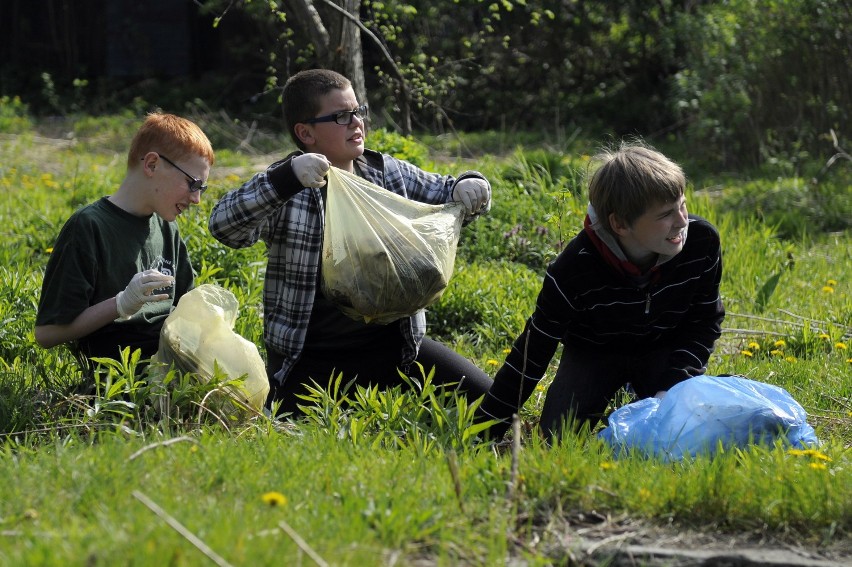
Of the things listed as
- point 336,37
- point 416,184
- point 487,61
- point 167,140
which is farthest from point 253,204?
point 487,61

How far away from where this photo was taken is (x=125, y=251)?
3.49 m

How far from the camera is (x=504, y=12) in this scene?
1179cm

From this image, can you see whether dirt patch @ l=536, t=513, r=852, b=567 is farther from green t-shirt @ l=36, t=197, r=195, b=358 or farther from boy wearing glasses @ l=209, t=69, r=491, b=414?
green t-shirt @ l=36, t=197, r=195, b=358

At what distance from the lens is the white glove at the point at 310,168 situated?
334 cm

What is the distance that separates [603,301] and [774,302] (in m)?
1.91

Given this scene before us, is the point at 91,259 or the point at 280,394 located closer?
the point at 91,259

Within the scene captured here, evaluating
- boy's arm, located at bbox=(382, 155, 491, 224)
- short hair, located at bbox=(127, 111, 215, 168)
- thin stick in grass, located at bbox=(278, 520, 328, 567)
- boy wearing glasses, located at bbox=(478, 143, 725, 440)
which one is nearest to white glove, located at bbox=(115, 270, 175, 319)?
short hair, located at bbox=(127, 111, 215, 168)

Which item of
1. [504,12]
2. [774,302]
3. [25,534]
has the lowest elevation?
[774,302]

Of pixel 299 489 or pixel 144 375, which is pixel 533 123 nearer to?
pixel 144 375

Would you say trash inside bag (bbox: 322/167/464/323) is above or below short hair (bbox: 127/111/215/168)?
below

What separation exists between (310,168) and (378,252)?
335mm

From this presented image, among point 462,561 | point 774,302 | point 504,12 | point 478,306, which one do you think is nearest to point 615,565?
point 462,561

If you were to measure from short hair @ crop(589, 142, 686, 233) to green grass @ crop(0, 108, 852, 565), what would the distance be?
738 millimetres

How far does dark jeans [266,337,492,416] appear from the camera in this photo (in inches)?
149
